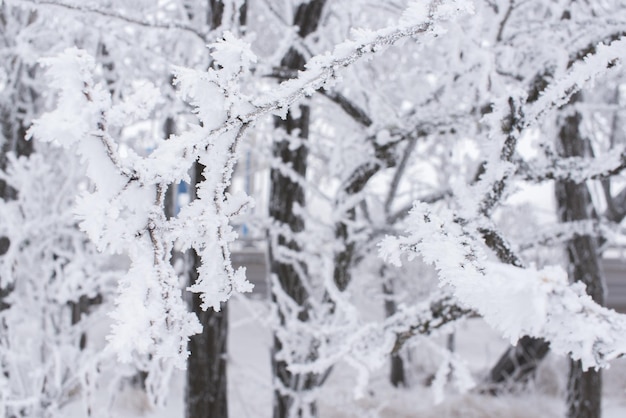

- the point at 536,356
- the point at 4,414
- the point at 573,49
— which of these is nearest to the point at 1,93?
the point at 4,414

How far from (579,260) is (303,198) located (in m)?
2.69

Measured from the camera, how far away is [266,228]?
415 cm

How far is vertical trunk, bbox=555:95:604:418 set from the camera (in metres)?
4.72

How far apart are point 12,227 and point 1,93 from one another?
4.46 ft

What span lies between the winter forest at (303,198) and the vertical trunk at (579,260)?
0.02 meters

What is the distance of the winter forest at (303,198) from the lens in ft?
2.77

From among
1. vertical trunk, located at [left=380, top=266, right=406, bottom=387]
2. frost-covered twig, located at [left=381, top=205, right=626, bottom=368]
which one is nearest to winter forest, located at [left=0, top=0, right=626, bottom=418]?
frost-covered twig, located at [left=381, top=205, right=626, bottom=368]

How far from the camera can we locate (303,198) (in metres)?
4.20

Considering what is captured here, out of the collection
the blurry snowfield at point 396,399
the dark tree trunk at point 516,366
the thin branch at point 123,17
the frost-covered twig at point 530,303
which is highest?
the thin branch at point 123,17

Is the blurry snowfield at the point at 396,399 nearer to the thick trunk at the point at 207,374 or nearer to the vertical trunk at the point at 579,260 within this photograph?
the thick trunk at the point at 207,374

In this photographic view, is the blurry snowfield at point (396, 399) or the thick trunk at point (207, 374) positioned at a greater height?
the thick trunk at point (207, 374)

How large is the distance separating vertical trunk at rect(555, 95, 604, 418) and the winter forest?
0.02 metres

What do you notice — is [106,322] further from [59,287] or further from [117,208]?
[117,208]

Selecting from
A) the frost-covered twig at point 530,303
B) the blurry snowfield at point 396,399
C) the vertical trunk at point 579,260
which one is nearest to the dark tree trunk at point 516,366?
A: the blurry snowfield at point 396,399
